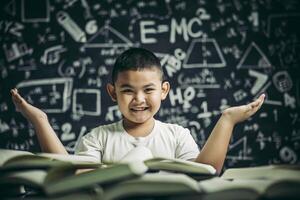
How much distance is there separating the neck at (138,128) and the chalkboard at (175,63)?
1.10 meters

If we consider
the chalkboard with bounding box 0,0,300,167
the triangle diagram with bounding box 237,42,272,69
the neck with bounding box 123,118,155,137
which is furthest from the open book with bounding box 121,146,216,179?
the triangle diagram with bounding box 237,42,272,69

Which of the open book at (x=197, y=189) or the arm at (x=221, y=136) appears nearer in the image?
the open book at (x=197, y=189)

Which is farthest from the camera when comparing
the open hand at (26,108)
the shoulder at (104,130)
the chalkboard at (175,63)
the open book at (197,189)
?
the chalkboard at (175,63)

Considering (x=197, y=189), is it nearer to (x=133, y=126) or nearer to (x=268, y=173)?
(x=268, y=173)

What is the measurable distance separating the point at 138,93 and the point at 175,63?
4.21 ft

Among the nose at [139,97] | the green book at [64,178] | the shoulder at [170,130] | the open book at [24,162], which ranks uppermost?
the nose at [139,97]

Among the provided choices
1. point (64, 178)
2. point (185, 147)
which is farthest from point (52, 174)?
point (185, 147)

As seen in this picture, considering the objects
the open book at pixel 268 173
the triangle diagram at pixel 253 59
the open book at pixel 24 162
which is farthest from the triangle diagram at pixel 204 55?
the open book at pixel 24 162

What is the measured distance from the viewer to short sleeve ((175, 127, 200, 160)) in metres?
1.39

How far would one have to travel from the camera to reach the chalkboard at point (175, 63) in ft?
8.42

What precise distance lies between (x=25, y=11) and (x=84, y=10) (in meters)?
0.39

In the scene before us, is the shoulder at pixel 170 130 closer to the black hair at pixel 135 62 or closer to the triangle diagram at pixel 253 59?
the black hair at pixel 135 62

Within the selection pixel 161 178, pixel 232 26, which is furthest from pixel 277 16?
pixel 161 178

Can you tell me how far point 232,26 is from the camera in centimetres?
259
